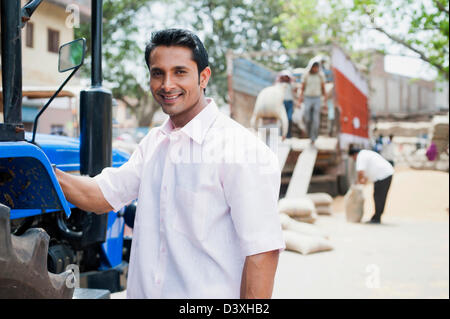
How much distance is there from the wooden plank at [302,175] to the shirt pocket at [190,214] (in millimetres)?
8270

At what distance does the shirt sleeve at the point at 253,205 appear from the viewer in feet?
5.64

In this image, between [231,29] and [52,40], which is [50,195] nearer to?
[52,40]

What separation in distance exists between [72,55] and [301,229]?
580cm

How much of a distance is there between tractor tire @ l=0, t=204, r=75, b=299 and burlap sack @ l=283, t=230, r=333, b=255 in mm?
4972

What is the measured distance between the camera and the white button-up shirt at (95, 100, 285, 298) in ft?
5.69

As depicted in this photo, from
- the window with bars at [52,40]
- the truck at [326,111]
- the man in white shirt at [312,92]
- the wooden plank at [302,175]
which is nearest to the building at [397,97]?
the truck at [326,111]

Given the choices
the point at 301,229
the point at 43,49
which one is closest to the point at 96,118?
the point at 301,229

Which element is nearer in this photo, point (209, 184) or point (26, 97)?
point (209, 184)

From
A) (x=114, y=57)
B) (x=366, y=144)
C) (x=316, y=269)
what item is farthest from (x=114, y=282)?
(x=114, y=57)

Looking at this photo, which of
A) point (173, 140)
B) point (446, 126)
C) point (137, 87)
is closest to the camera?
point (173, 140)

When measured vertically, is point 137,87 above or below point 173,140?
above

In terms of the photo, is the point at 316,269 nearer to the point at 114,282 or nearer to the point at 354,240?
the point at 354,240
